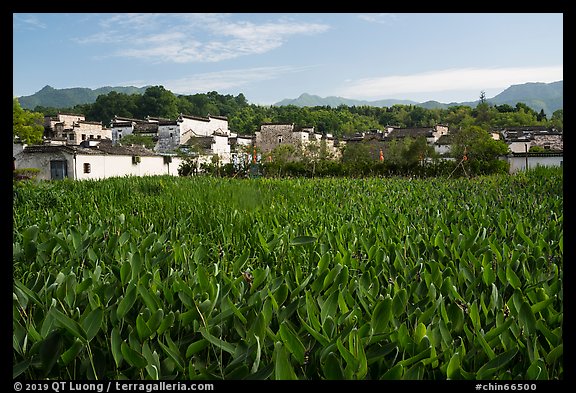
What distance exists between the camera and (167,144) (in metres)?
44.9

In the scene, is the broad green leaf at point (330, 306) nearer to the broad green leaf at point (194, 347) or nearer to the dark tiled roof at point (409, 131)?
the broad green leaf at point (194, 347)

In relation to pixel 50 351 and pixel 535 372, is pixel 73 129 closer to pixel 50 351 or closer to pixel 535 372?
pixel 50 351

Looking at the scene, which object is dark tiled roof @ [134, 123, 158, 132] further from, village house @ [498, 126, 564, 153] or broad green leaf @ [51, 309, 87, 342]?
broad green leaf @ [51, 309, 87, 342]

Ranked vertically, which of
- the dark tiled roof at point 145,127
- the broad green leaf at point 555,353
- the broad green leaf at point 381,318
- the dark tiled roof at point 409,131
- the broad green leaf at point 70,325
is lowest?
the broad green leaf at point 555,353

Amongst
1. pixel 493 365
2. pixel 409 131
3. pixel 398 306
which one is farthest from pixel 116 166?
pixel 409 131

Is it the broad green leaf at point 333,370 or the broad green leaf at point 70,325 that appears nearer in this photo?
the broad green leaf at point 333,370

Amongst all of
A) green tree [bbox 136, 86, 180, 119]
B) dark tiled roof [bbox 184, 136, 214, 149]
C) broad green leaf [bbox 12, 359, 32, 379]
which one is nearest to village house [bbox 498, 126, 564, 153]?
dark tiled roof [bbox 184, 136, 214, 149]

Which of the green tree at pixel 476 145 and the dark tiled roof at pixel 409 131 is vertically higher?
the dark tiled roof at pixel 409 131

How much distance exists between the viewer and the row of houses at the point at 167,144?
97.6ft

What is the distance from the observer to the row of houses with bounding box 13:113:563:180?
2973cm

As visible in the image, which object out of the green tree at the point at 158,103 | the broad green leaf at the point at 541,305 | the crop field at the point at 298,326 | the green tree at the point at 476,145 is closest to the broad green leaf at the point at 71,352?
the crop field at the point at 298,326

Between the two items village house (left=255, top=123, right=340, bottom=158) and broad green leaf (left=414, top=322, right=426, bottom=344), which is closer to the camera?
broad green leaf (left=414, top=322, right=426, bottom=344)
